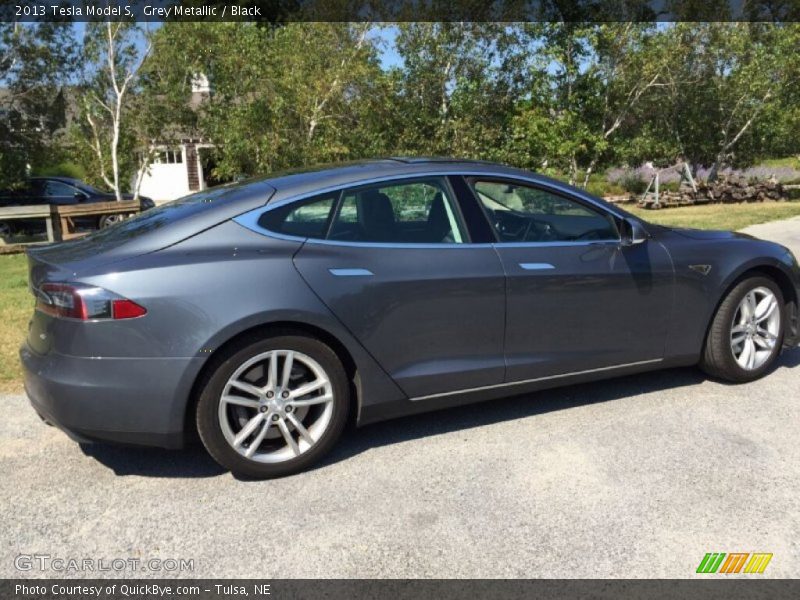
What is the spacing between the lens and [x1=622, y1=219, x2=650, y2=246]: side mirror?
4086 millimetres

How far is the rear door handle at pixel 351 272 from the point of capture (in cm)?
336

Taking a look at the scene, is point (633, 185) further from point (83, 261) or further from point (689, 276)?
point (83, 261)

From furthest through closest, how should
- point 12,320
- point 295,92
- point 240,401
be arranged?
point 295,92 → point 12,320 → point 240,401

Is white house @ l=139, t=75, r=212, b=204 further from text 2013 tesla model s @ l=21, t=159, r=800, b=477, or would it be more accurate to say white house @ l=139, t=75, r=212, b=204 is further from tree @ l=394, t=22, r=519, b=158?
text 2013 tesla model s @ l=21, t=159, r=800, b=477

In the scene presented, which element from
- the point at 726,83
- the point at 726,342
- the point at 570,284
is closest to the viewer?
the point at 570,284

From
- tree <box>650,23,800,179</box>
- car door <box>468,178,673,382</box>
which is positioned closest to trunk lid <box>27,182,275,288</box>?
car door <box>468,178,673,382</box>

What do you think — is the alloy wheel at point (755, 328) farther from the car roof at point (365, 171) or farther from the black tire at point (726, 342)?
the car roof at point (365, 171)

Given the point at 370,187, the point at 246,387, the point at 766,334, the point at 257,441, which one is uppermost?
the point at 370,187

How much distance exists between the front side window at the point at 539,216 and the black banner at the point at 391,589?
198 centimetres

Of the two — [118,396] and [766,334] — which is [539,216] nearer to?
[766,334]

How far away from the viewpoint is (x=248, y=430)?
3.27m

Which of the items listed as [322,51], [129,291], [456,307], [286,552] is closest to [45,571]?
[286,552]

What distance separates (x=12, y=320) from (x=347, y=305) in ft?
15.2

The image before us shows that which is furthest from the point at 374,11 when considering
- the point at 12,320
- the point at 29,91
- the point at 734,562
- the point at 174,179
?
the point at 174,179
